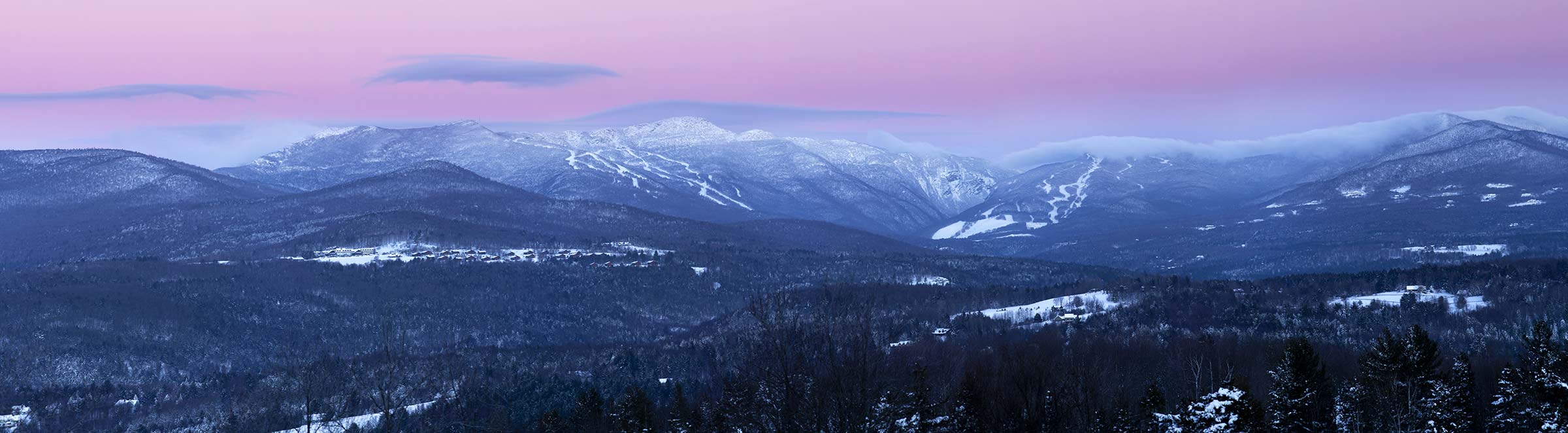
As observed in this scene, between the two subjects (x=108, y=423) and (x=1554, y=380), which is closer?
(x=1554, y=380)

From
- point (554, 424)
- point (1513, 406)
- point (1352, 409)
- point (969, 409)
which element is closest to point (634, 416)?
point (554, 424)

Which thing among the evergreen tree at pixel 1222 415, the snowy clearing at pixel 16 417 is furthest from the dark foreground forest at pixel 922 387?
the snowy clearing at pixel 16 417

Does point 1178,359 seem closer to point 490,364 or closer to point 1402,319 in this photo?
point 1402,319

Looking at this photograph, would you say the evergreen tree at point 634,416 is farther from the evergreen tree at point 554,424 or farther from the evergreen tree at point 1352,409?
the evergreen tree at point 1352,409

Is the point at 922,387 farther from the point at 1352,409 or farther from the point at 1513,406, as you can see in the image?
the point at 1513,406

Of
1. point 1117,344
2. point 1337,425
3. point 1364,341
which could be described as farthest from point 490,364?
point 1337,425

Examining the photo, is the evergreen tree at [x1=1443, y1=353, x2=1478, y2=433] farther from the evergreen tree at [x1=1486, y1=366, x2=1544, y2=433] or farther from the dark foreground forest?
the evergreen tree at [x1=1486, y1=366, x2=1544, y2=433]

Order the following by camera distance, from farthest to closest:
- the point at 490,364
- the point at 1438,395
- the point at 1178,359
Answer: the point at 490,364 → the point at 1178,359 → the point at 1438,395

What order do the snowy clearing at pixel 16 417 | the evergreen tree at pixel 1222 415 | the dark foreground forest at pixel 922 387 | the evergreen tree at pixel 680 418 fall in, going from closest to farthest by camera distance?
1. the dark foreground forest at pixel 922 387
2. the evergreen tree at pixel 1222 415
3. the evergreen tree at pixel 680 418
4. the snowy clearing at pixel 16 417
